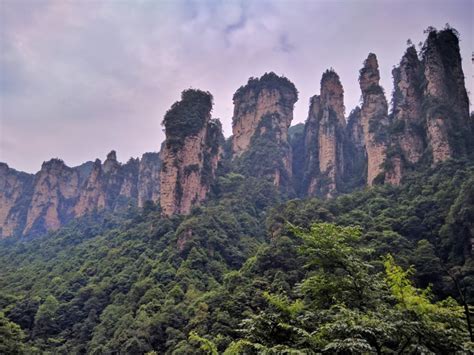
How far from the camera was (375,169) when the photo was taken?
53719mm

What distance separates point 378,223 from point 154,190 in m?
61.5

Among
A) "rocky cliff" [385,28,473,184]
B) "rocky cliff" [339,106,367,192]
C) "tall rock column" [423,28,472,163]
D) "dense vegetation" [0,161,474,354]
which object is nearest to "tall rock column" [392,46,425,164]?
"rocky cliff" [385,28,473,184]

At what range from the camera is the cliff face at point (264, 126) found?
72.2 metres

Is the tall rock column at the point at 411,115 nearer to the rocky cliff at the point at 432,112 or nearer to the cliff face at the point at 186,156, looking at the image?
the rocky cliff at the point at 432,112

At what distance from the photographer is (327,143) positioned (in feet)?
224

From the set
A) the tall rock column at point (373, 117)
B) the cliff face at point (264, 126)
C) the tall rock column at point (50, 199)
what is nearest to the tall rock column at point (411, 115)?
the tall rock column at point (373, 117)

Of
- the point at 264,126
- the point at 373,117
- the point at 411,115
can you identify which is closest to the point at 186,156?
the point at 264,126

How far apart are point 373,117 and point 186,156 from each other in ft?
84.6

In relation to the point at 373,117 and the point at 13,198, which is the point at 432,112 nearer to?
the point at 373,117

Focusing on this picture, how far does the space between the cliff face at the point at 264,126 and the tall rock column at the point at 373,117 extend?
18521 mm

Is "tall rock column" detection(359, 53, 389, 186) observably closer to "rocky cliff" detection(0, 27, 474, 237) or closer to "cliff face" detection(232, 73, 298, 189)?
"rocky cliff" detection(0, 27, 474, 237)

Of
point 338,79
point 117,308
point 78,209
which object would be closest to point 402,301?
point 117,308

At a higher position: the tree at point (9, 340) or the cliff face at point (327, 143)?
the cliff face at point (327, 143)

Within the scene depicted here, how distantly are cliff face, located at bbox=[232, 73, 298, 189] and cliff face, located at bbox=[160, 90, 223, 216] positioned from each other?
13164 mm
